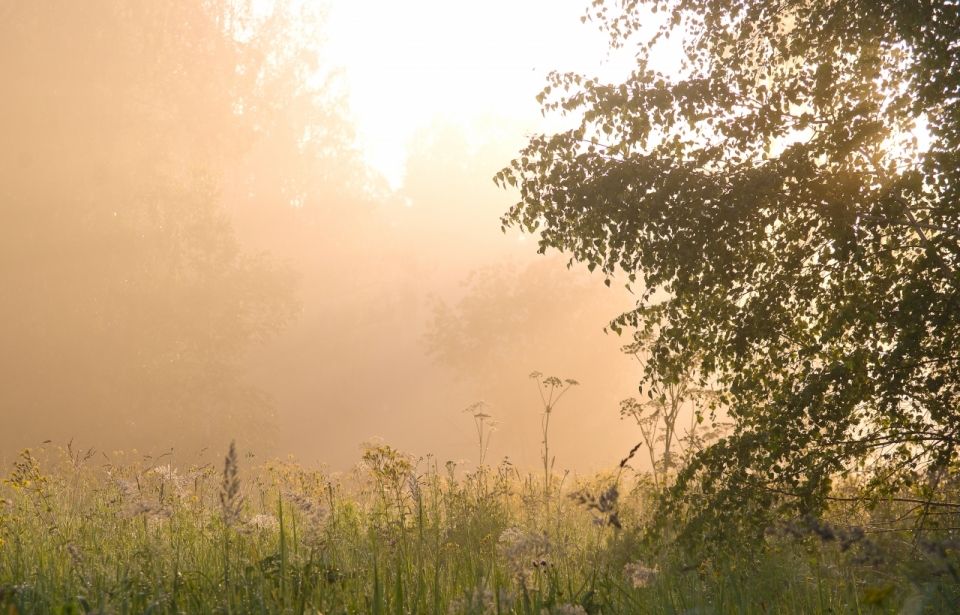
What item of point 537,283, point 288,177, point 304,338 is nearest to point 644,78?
point 537,283

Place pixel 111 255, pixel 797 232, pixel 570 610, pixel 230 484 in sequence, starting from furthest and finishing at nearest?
pixel 111 255
pixel 797 232
pixel 570 610
pixel 230 484

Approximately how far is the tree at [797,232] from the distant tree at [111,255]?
1905 centimetres

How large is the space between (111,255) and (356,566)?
2090 centimetres

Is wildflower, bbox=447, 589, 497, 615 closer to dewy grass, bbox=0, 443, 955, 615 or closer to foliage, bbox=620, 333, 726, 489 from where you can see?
dewy grass, bbox=0, 443, 955, 615

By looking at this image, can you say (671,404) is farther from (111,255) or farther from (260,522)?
(111,255)

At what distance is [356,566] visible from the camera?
12.3 ft

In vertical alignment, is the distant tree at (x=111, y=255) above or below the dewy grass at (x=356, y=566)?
above

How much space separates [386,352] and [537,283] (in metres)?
17.5

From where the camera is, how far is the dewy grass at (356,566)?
91.6 inches

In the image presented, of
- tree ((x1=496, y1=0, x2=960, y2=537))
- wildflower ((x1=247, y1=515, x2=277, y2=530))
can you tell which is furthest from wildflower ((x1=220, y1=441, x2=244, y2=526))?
tree ((x1=496, y1=0, x2=960, y2=537))

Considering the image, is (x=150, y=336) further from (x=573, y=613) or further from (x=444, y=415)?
(x=573, y=613)

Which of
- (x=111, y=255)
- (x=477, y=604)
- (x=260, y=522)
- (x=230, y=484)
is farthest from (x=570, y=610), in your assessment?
(x=111, y=255)

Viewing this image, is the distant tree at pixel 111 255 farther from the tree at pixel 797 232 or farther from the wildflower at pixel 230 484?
the wildflower at pixel 230 484

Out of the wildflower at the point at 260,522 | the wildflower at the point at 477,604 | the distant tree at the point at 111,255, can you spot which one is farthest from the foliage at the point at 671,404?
the distant tree at the point at 111,255
